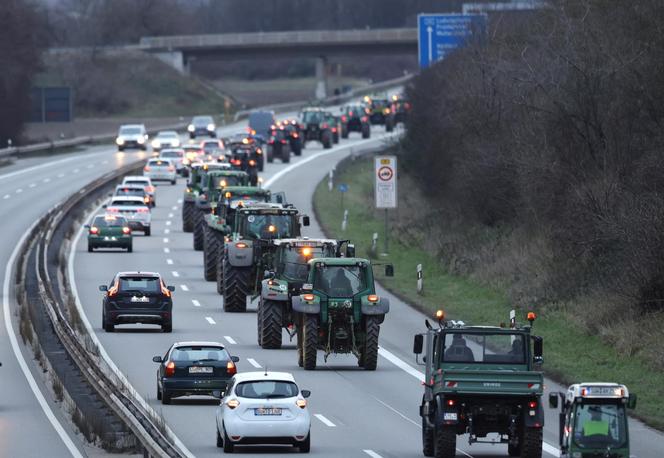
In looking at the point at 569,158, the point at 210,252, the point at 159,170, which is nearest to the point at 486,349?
the point at 569,158

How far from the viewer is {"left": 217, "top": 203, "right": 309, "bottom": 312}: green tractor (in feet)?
147

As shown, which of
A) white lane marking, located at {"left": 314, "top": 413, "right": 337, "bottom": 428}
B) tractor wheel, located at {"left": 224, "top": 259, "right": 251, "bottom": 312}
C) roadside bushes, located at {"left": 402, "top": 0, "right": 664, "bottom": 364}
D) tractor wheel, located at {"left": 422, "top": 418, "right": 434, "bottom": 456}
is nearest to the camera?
tractor wheel, located at {"left": 422, "top": 418, "right": 434, "bottom": 456}

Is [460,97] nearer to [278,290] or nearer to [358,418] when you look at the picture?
[278,290]

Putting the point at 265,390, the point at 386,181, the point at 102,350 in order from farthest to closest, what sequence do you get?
the point at 386,181
the point at 102,350
the point at 265,390

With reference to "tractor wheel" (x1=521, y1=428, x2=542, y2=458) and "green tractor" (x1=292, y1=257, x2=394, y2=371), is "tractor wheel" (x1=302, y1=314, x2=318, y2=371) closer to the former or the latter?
"green tractor" (x1=292, y1=257, x2=394, y2=371)

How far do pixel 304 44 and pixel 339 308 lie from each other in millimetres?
129235

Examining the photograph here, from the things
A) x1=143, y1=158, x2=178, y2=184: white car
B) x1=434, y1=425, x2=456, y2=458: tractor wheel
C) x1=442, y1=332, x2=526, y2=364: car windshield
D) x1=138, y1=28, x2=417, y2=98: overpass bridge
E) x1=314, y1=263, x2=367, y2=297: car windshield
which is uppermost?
x1=138, y1=28, x2=417, y2=98: overpass bridge

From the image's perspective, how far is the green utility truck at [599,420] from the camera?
68.5 feet

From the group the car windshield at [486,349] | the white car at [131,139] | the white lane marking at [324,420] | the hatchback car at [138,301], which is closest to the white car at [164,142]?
the white car at [131,139]

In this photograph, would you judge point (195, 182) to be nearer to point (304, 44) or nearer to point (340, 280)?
point (340, 280)

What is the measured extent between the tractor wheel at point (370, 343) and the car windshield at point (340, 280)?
68 centimetres

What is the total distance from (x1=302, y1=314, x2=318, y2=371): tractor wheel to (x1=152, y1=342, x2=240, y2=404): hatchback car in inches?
166

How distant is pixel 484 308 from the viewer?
4706 cm

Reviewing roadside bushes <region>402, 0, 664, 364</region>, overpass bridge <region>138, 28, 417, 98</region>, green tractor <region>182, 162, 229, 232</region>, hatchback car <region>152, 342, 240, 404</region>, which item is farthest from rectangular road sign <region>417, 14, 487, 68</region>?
overpass bridge <region>138, 28, 417, 98</region>
